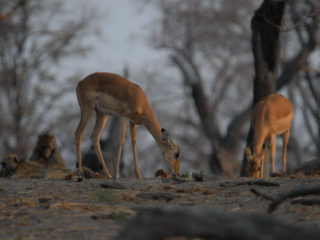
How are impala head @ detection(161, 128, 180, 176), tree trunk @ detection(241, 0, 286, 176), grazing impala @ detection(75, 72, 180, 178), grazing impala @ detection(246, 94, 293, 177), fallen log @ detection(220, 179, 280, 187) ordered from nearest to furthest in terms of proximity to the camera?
1. fallen log @ detection(220, 179, 280, 187)
2. grazing impala @ detection(75, 72, 180, 178)
3. impala head @ detection(161, 128, 180, 176)
4. grazing impala @ detection(246, 94, 293, 177)
5. tree trunk @ detection(241, 0, 286, 176)

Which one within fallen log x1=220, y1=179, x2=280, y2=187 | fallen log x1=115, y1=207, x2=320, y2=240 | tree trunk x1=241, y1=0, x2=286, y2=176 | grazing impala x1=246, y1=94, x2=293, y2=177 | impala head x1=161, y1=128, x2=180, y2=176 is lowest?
fallen log x1=115, y1=207, x2=320, y2=240

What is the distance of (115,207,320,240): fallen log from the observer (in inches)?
76.8

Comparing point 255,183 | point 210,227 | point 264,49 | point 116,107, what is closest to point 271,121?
point 264,49

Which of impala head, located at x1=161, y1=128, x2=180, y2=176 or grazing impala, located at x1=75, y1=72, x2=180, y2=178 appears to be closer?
grazing impala, located at x1=75, y1=72, x2=180, y2=178

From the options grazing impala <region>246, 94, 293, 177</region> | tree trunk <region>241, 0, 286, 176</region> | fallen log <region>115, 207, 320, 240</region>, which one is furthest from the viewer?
tree trunk <region>241, 0, 286, 176</region>

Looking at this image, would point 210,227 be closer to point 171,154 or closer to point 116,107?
point 116,107

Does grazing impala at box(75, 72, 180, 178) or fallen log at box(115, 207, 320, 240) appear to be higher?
grazing impala at box(75, 72, 180, 178)

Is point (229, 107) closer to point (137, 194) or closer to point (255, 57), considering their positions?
point (255, 57)

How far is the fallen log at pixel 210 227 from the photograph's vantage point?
1950mm

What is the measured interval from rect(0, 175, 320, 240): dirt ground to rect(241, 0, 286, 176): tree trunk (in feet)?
20.3

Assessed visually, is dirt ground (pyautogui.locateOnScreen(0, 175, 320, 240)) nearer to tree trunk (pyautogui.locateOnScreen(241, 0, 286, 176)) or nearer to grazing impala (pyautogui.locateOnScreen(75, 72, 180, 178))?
grazing impala (pyautogui.locateOnScreen(75, 72, 180, 178))

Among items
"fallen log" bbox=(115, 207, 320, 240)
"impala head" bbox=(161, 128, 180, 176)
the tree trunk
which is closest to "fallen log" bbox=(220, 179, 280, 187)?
"impala head" bbox=(161, 128, 180, 176)

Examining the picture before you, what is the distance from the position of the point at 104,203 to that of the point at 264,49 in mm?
8173

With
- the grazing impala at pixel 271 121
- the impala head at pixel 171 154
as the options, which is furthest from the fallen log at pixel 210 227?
the grazing impala at pixel 271 121
